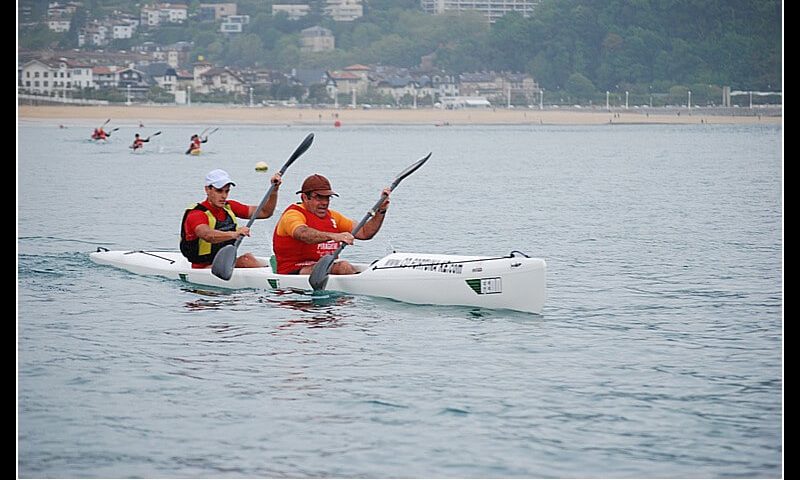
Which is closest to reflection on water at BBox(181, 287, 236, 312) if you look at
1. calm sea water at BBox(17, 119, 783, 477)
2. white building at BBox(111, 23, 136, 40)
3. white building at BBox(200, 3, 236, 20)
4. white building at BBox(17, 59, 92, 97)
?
calm sea water at BBox(17, 119, 783, 477)

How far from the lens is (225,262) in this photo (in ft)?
42.0

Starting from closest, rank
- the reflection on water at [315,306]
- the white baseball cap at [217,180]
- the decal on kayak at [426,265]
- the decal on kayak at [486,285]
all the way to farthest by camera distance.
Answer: the reflection on water at [315,306] → the decal on kayak at [486,285] → the decal on kayak at [426,265] → the white baseball cap at [217,180]

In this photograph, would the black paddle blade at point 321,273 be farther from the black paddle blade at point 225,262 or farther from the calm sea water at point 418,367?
the black paddle blade at point 225,262

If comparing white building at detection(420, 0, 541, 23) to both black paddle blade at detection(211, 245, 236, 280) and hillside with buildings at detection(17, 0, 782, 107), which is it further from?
black paddle blade at detection(211, 245, 236, 280)

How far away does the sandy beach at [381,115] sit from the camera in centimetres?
8750

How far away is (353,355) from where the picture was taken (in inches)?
413

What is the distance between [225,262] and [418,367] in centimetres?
325

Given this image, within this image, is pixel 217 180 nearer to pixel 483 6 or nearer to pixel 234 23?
pixel 483 6

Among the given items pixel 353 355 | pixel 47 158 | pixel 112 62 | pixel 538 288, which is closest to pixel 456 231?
pixel 538 288

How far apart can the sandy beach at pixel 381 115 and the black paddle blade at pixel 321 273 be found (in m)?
73.5

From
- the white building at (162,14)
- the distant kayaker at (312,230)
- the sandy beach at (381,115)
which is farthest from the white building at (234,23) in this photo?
the distant kayaker at (312,230)

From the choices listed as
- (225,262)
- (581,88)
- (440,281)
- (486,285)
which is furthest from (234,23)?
(486,285)

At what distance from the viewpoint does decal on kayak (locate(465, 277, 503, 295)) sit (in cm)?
1172
